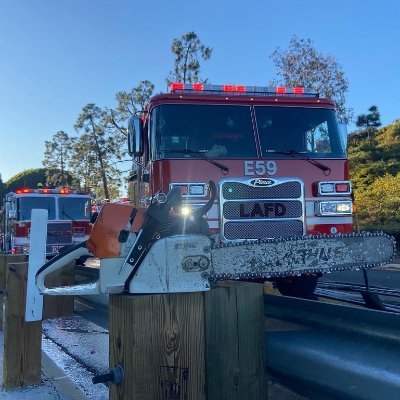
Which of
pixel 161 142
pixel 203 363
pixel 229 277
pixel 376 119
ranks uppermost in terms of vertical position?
pixel 376 119

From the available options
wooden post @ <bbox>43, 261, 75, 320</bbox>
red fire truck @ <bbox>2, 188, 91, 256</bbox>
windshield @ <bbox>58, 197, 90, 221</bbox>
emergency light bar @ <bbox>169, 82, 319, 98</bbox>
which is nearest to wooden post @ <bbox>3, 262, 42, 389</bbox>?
wooden post @ <bbox>43, 261, 75, 320</bbox>

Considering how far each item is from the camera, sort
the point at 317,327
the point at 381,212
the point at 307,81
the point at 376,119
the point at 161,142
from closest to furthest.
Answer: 1. the point at 317,327
2. the point at 161,142
3. the point at 381,212
4. the point at 307,81
5. the point at 376,119

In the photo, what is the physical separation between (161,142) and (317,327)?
3.37m

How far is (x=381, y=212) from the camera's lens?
20.3m

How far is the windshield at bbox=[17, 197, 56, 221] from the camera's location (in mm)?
16531

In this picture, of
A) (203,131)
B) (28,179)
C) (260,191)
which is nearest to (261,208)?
(260,191)

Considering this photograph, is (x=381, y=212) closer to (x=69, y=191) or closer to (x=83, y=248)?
(x=69, y=191)

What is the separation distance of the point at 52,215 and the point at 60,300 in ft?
33.7

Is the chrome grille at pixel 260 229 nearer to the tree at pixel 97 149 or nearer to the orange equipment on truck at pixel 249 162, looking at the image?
the orange equipment on truck at pixel 249 162

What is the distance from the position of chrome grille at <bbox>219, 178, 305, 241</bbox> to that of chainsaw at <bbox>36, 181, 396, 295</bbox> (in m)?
2.16

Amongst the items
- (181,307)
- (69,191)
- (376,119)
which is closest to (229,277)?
(181,307)

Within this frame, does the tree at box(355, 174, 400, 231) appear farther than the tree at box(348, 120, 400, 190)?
No

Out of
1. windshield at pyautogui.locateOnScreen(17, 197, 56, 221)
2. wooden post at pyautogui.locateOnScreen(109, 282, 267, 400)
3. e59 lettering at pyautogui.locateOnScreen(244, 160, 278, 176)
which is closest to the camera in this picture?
wooden post at pyautogui.locateOnScreen(109, 282, 267, 400)

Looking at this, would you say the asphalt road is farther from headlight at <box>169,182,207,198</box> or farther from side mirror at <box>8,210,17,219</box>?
side mirror at <box>8,210,17,219</box>
